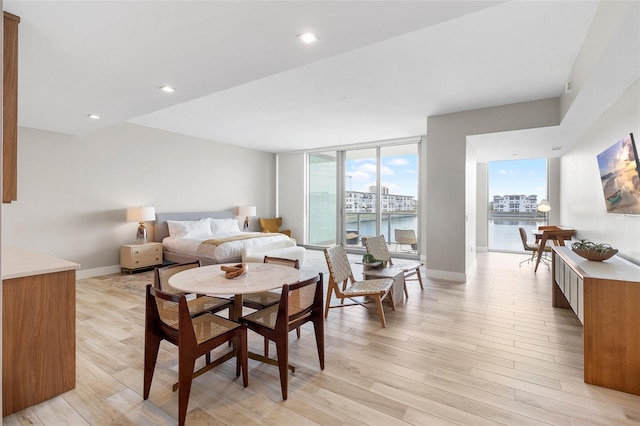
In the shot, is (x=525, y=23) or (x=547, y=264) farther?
(x=547, y=264)

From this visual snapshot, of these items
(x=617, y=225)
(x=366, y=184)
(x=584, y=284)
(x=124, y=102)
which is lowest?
(x=584, y=284)

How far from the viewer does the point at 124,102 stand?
3.57 metres

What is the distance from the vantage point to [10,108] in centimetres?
205

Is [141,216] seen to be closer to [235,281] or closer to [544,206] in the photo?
[235,281]

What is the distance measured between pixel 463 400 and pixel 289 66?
2902 mm

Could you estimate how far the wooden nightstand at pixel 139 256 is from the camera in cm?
554

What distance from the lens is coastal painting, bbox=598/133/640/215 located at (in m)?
2.69

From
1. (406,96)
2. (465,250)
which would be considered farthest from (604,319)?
(406,96)

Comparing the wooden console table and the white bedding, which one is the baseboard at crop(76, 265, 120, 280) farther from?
the wooden console table

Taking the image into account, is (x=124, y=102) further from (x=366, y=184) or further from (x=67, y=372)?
(x=366, y=184)

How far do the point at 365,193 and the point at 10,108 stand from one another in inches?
274

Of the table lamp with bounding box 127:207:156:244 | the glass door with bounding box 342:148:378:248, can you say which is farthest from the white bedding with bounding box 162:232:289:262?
the glass door with bounding box 342:148:378:248

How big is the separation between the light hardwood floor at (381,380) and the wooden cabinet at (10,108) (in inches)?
57.7

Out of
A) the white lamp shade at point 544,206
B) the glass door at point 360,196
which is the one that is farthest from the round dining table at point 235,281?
the white lamp shade at point 544,206
